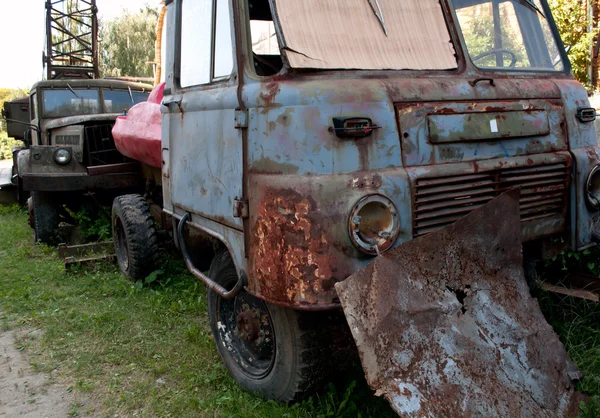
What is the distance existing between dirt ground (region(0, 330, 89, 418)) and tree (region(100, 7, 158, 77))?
86.9 ft

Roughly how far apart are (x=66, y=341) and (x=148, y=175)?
2.42 m

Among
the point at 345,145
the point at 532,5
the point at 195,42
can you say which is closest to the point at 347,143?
the point at 345,145

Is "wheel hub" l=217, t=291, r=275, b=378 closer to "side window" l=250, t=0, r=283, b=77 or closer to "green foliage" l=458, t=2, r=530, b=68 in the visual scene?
"side window" l=250, t=0, r=283, b=77

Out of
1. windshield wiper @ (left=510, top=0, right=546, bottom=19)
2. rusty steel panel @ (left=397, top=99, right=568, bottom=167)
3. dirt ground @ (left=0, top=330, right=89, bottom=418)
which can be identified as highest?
windshield wiper @ (left=510, top=0, right=546, bottom=19)

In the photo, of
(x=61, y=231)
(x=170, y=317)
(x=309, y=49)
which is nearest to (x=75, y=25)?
(x=61, y=231)

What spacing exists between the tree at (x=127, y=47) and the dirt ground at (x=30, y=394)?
2648 cm

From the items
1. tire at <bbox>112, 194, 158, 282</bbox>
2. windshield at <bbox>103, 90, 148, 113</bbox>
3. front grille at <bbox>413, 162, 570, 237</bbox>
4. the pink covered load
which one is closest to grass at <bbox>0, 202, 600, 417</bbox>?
tire at <bbox>112, 194, 158, 282</bbox>

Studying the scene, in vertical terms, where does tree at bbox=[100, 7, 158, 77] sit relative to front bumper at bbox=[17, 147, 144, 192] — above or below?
above

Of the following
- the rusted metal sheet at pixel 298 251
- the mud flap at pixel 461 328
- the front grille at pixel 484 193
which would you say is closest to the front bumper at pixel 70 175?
the rusted metal sheet at pixel 298 251

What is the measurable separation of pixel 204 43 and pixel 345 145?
1.31 m

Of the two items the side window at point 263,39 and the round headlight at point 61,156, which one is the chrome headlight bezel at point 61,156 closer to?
the round headlight at point 61,156

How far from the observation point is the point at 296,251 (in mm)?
2523

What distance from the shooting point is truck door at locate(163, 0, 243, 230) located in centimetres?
302

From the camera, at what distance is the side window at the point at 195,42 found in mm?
3361
